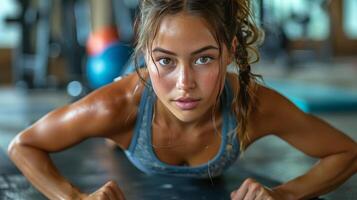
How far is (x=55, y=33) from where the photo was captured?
551 centimetres

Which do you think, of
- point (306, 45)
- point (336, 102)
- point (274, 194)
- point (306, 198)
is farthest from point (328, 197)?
point (306, 45)

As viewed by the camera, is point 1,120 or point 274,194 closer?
point 274,194

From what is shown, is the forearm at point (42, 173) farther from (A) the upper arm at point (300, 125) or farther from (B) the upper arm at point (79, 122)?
(A) the upper arm at point (300, 125)

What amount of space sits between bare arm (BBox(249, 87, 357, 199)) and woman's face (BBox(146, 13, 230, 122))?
0.22 m

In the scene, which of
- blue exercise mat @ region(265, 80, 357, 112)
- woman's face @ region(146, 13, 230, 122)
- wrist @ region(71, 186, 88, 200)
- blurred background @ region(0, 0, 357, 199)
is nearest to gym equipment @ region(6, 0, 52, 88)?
blurred background @ region(0, 0, 357, 199)

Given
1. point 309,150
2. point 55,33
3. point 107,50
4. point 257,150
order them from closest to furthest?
point 309,150 → point 257,150 → point 107,50 → point 55,33

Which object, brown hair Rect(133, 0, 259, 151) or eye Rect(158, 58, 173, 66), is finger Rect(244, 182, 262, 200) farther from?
eye Rect(158, 58, 173, 66)

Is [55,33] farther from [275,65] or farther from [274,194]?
[274,194]

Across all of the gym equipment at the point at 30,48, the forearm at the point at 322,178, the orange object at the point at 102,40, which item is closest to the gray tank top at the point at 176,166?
the forearm at the point at 322,178

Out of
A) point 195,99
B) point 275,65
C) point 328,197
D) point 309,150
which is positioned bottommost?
point 275,65

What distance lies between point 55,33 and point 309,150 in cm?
452

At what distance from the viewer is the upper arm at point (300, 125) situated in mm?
1258

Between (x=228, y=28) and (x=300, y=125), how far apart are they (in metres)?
0.28

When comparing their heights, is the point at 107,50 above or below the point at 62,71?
above
